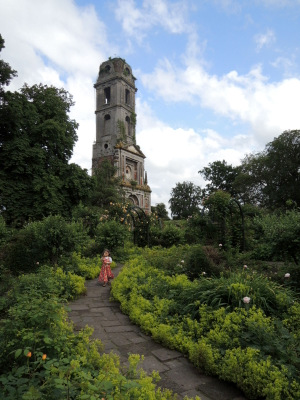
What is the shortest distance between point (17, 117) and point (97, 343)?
14548 millimetres

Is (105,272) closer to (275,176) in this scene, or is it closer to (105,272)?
(105,272)

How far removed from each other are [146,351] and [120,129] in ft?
107

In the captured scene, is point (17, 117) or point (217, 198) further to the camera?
point (17, 117)

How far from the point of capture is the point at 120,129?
34094 millimetres

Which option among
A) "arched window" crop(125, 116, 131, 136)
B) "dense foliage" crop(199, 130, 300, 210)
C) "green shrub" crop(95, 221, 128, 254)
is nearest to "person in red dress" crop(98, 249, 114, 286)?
"green shrub" crop(95, 221, 128, 254)

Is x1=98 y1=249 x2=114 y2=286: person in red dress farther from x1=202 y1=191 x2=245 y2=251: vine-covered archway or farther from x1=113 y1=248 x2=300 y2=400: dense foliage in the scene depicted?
x1=202 y1=191 x2=245 y2=251: vine-covered archway

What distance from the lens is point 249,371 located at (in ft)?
8.82

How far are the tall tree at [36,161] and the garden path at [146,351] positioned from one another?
9824 mm

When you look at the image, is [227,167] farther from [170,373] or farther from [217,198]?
[170,373]

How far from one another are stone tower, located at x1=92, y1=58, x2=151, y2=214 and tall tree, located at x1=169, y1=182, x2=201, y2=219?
18.5m

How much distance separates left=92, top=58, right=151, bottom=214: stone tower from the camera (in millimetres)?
33500

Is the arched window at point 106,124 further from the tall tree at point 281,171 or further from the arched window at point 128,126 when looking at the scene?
the tall tree at point 281,171

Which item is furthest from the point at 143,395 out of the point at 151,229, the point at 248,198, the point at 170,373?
the point at 248,198

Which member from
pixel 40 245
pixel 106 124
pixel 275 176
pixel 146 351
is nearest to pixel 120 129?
pixel 106 124
